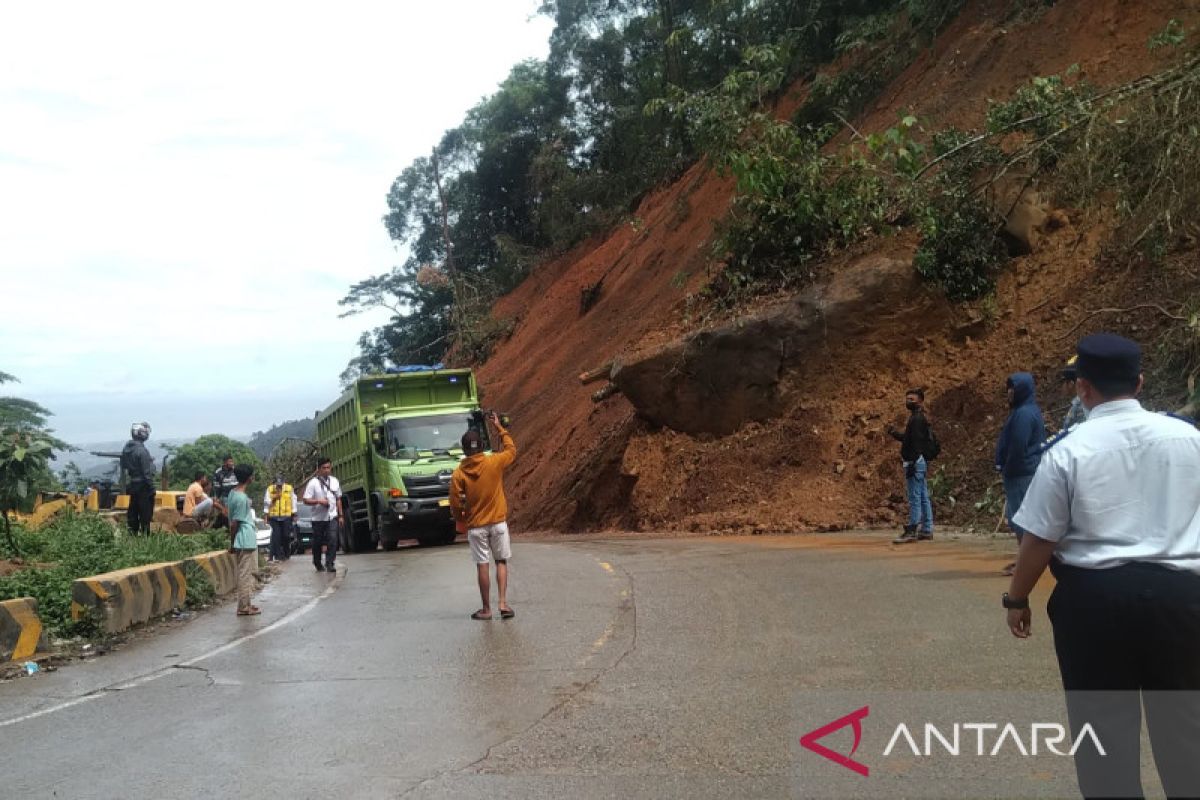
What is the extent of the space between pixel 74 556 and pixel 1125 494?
39.8 ft

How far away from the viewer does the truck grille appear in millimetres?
21031

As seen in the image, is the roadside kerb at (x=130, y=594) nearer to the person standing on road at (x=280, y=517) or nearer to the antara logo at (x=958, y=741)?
the antara logo at (x=958, y=741)

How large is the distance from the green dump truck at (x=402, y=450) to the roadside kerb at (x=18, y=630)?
1098 cm

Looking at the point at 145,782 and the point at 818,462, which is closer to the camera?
the point at 145,782

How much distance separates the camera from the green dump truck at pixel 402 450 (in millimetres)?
21156

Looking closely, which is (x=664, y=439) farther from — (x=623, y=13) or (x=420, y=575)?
(x=623, y=13)

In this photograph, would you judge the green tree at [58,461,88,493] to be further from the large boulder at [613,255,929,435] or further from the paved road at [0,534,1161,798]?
the paved road at [0,534,1161,798]

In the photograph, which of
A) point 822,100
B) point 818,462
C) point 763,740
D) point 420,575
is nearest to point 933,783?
point 763,740

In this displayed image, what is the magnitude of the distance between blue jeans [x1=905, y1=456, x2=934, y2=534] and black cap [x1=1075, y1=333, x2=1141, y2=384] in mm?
9790

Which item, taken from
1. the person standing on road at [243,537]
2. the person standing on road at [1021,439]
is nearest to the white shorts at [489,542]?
the person standing on road at [243,537]

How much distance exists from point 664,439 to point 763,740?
53.0 feet

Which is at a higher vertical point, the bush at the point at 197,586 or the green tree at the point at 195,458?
the green tree at the point at 195,458

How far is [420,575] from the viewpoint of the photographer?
14797mm

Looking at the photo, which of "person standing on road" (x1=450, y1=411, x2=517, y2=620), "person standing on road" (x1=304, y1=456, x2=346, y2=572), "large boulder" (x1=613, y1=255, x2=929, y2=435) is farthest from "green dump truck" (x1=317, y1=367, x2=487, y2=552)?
"person standing on road" (x1=450, y1=411, x2=517, y2=620)
